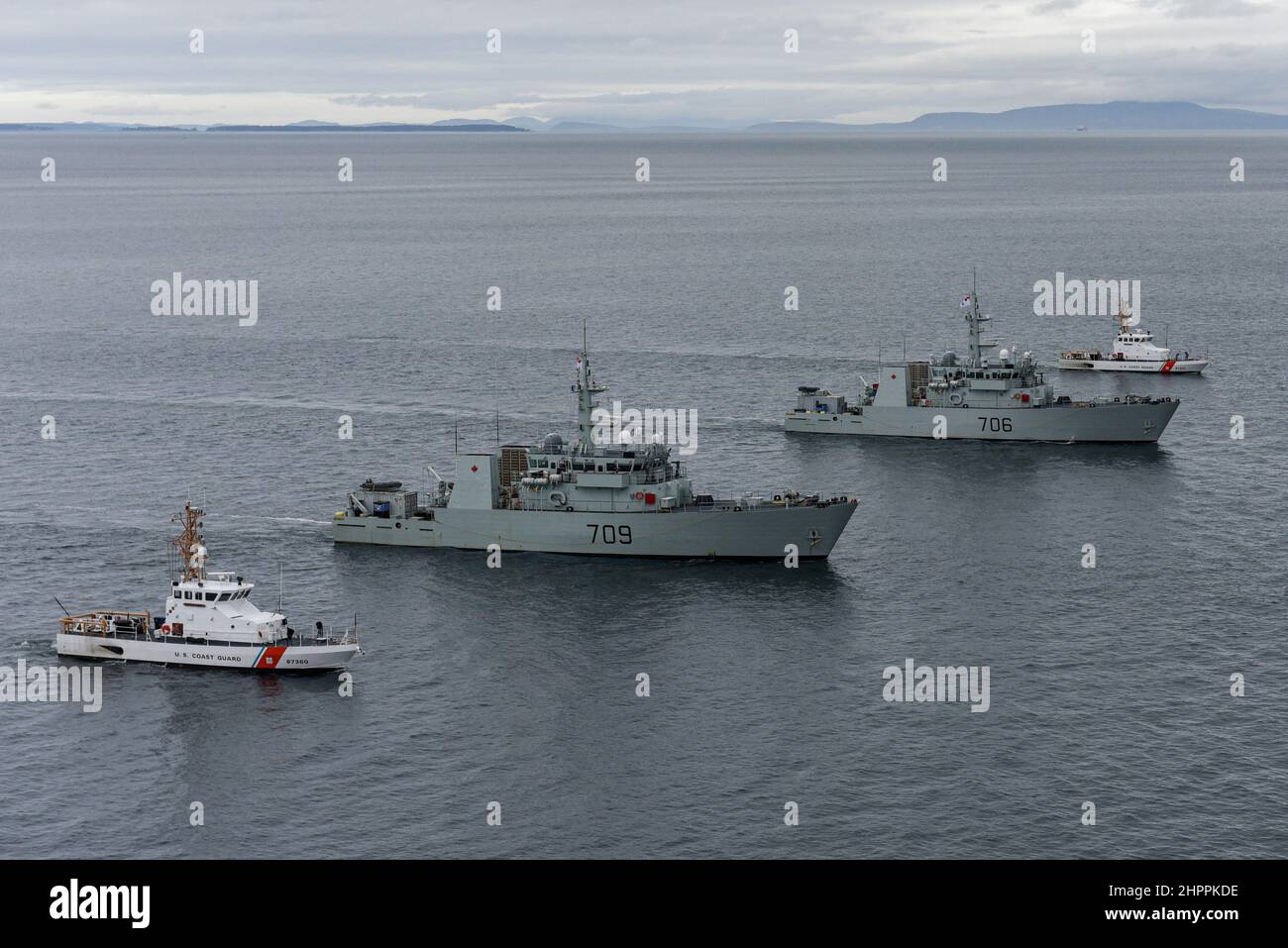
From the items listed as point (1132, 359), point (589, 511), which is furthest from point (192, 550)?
point (1132, 359)

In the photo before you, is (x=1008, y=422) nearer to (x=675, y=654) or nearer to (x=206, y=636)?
(x=675, y=654)

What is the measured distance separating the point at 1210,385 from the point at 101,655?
115 meters

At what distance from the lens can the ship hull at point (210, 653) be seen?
79.0 meters

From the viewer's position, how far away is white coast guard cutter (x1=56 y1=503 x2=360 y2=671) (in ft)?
260

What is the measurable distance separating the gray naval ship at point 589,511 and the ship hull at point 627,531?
0.06 m

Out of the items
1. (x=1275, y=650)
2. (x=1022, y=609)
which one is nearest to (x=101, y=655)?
(x=1022, y=609)

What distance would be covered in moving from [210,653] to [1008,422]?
7883cm

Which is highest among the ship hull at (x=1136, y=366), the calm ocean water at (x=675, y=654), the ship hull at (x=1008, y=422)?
the ship hull at (x=1136, y=366)

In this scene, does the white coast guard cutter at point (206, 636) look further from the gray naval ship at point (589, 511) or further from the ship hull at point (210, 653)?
the gray naval ship at point (589, 511)

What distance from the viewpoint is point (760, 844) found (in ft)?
199

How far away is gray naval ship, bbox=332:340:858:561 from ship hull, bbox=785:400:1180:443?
34.8m

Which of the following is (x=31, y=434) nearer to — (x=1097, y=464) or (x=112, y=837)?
(x=112, y=837)

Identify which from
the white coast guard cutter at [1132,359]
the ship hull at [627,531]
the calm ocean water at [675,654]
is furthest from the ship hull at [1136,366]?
the ship hull at [627,531]

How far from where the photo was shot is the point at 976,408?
137 m
